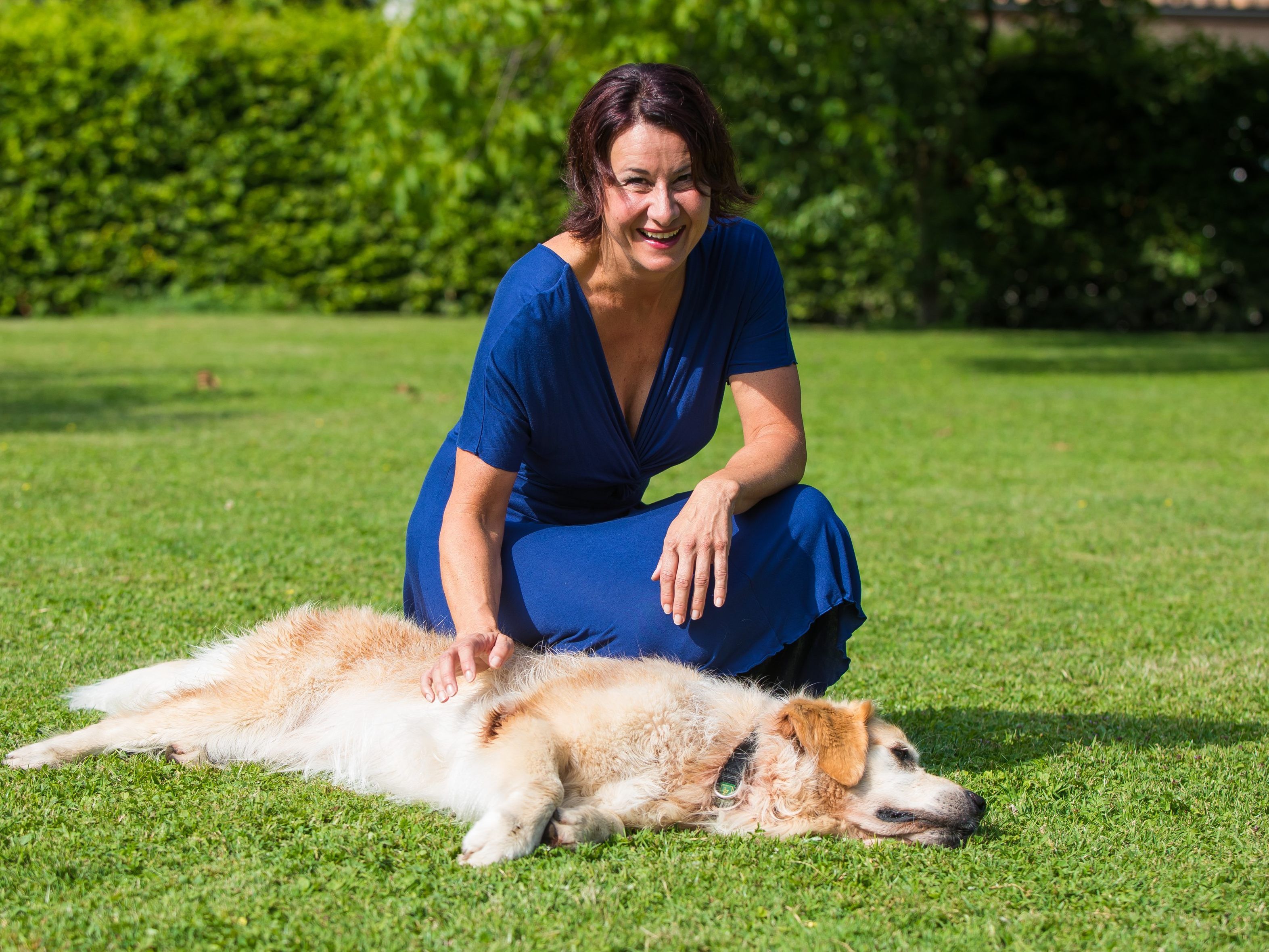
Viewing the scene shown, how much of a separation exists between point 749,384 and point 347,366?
9.45 meters

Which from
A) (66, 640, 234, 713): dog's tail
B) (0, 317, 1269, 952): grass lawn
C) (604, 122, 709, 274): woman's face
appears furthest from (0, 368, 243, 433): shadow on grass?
(604, 122, 709, 274): woman's face

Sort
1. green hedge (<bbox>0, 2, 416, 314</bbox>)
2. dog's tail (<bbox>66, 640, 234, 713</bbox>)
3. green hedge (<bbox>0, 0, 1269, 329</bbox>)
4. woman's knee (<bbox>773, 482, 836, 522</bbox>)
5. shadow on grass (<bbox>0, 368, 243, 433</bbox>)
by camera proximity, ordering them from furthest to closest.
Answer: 1. green hedge (<bbox>0, 2, 416, 314</bbox>)
2. green hedge (<bbox>0, 0, 1269, 329</bbox>)
3. shadow on grass (<bbox>0, 368, 243, 433</bbox>)
4. dog's tail (<bbox>66, 640, 234, 713</bbox>)
5. woman's knee (<bbox>773, 482, 836, 522</bbox>)

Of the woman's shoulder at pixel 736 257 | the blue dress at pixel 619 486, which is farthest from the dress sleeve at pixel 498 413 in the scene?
the woman's shoulder at pixel 736 257

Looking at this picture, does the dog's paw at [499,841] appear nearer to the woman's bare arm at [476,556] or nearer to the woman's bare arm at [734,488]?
the woman's bare arm at [476,556]

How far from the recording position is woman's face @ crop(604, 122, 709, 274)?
310cm

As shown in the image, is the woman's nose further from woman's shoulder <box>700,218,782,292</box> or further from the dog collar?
the dog collar

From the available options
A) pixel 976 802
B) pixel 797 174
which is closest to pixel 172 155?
pixel 797 174

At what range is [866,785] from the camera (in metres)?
2.84

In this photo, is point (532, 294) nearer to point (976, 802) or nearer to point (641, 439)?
point (641, 439)

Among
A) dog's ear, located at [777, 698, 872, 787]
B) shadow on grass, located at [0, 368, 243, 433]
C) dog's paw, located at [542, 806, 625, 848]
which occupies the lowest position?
shadow on grass, located at [0, 368, 243, 433]

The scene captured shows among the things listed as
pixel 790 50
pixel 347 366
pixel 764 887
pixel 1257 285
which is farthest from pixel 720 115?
pixel 1257 285

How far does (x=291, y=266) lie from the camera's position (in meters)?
18.1

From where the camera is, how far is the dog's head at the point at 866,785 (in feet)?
9.04

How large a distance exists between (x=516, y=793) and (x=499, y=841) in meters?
0.11
